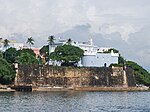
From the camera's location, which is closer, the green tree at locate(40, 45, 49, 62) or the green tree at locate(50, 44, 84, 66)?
the green tree at locate(50, 44, 84, 66)

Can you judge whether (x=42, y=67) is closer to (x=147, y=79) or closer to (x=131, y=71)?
(x=131, y=71)

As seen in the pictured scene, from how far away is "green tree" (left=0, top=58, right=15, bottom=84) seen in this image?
2267 inches

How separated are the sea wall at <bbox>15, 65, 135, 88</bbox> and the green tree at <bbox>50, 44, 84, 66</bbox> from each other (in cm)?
927

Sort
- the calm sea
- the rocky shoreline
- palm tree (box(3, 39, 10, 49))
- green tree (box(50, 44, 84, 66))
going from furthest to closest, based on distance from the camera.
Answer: palm tree (box(3, 39, 10, 49)) < green tree (box(50, 44, 84, 66)) < the rocky shoreline < the calm sea

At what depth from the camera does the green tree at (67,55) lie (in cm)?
7519

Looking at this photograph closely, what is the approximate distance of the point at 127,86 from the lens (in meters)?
68.9

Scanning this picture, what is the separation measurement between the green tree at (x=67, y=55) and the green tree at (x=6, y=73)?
52.4 ft

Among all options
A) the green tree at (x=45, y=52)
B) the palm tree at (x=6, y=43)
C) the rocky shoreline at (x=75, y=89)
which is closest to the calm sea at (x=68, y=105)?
the rocky shoreline at (x=75, y=89)

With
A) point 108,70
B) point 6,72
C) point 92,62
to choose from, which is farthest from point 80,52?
point 6,72

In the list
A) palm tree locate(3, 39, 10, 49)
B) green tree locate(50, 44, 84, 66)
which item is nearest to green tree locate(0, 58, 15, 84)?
green tree locate(50, 44, 84, 66)

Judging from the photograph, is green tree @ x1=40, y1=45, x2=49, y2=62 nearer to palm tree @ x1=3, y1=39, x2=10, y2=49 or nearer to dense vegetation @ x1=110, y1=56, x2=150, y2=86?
palm tree @ x1=3, y1=39, x2=10, y2=49

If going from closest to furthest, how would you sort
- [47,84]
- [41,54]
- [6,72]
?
[6,72] < [47,84] < [41,54]

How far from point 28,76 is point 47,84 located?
3016mm

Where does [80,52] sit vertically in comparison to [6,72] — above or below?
above
